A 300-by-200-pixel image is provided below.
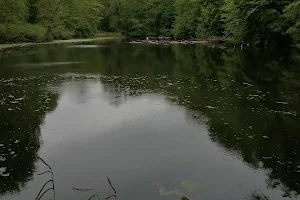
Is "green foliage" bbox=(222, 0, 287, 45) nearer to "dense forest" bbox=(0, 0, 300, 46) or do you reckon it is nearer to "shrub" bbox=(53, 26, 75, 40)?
"dense forest" bbox=(0, 0, 300, 46)

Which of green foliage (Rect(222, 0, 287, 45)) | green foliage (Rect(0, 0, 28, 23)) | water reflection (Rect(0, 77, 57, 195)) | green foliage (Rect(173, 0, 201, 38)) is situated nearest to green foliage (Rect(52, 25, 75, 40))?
green foliage (Rect(0, 0, 28, 23))

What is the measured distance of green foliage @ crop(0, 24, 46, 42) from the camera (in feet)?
165

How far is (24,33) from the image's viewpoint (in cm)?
5291

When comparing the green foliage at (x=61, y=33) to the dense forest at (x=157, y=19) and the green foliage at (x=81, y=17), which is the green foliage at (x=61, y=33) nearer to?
the dense forest at (x=157, y=19)

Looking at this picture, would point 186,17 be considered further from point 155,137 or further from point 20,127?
point 155,137

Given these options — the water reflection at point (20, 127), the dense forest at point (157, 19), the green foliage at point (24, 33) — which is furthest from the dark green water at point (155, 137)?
the green foliage at point (24, 33)

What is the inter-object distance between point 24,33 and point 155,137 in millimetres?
48901

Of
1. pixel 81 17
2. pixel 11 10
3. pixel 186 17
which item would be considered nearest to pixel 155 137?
pixel 11 10

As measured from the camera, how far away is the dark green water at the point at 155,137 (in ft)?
23.1

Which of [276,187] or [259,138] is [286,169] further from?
[259,138]

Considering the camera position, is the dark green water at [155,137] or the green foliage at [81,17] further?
the green foliage at [81,17]

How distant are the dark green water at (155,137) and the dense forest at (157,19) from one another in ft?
55.0

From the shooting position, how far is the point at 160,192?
6.71 meters

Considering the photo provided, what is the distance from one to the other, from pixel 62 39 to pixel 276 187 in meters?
61.6
